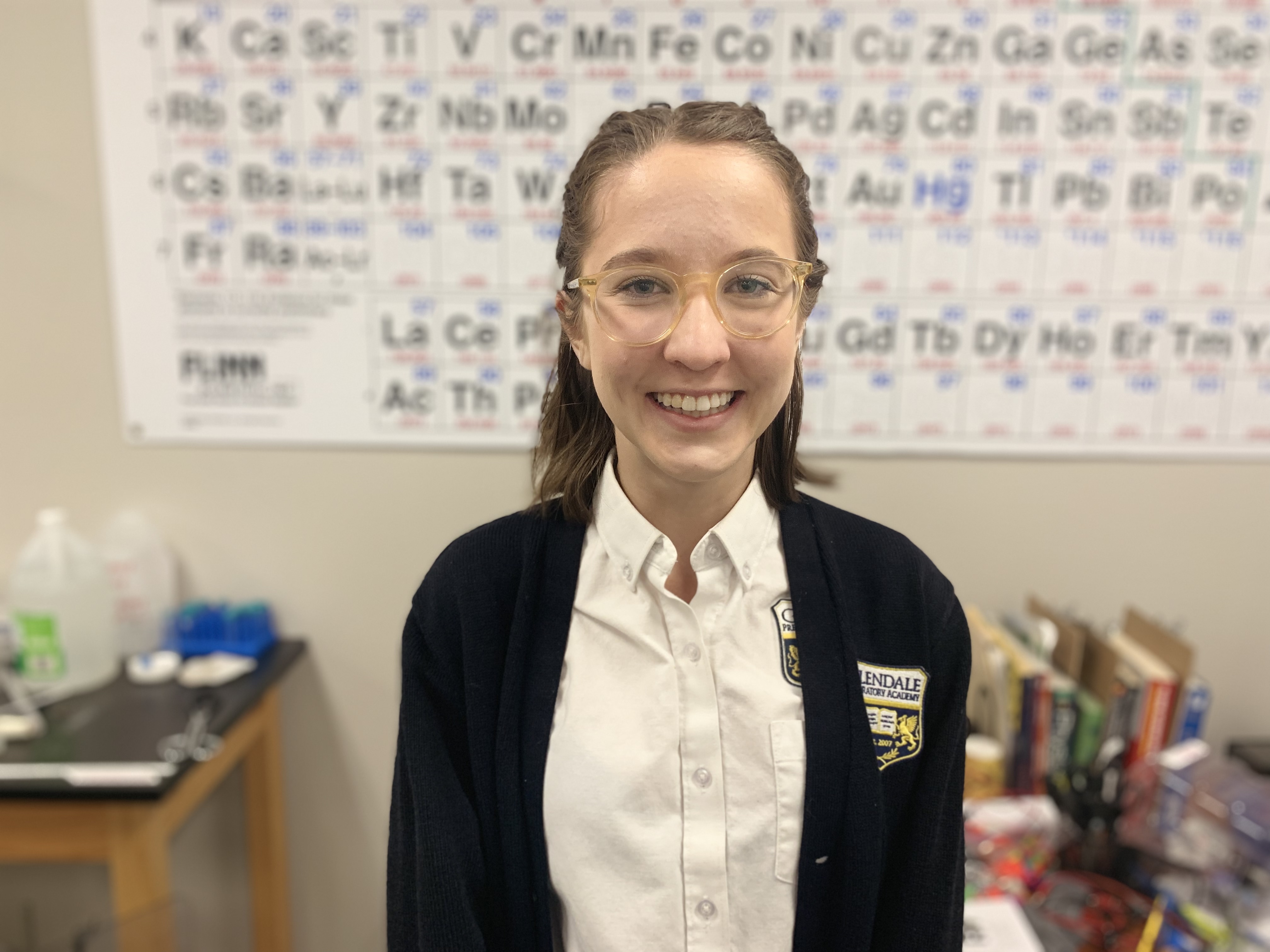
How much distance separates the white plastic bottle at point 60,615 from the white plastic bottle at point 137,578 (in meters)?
0.06

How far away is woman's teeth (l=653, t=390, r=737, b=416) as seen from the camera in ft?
2.06

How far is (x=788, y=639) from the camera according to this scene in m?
0.71

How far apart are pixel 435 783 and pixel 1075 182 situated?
159 centimetres

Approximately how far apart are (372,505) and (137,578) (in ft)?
1.64

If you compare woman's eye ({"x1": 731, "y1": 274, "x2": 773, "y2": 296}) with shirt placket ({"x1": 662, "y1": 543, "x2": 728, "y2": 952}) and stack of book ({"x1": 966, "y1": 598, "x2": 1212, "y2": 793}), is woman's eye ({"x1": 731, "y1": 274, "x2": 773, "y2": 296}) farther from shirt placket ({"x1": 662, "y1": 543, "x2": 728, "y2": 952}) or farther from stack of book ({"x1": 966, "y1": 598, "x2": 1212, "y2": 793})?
stack of book ({"x1": 966, "y1": 598, "x2": 1212, "y2": 793})

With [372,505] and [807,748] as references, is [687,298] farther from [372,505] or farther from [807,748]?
[372,505]

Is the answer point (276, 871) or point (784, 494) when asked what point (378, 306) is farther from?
point (276, 871)

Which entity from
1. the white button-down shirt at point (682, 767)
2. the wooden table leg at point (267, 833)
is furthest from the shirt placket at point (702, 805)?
the wooden table leg at point (267, 833)

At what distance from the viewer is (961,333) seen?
159cm

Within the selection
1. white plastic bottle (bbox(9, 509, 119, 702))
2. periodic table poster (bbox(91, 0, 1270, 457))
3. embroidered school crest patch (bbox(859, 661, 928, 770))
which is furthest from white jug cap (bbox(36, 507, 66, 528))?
embroidered school crest patch (bbox(859, 661, 928, 770))

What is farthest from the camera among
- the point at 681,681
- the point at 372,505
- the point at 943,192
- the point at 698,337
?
the point at 372,505

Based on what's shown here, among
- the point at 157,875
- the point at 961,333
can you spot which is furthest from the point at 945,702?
the point at 157,875

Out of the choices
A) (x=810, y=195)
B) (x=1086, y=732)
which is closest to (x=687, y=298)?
(x=810, y=195)

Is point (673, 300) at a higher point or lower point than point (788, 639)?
higher
